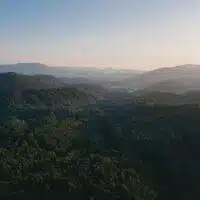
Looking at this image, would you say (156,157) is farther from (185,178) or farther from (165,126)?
(165,126)

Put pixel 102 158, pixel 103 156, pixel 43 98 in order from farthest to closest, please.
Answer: pixel 43 98
pixel 103 156
pixel 102 158

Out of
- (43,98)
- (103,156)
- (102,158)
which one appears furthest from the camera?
(43,98)

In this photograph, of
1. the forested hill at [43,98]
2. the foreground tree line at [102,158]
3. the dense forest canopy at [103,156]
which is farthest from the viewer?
the forested hill at [43,98]

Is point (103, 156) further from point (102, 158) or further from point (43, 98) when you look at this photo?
point (43, 98)

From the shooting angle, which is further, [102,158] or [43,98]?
[43,98]

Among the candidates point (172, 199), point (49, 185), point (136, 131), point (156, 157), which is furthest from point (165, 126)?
point (49, 185)

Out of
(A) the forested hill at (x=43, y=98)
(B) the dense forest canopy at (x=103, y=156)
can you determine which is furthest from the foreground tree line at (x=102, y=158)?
(A) the forested hill at (x=43, y=98)

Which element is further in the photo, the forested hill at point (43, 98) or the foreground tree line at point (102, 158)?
the forested hill at point (43, 98)

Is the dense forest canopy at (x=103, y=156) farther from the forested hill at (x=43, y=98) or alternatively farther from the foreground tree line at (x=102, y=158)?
the forested hill at (x=43, y=98)

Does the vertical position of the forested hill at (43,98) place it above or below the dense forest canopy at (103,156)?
above

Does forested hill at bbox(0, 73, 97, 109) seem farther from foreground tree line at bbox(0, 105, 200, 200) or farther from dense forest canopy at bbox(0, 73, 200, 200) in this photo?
foreground tree line at bbox(0, 105, 200, 200)

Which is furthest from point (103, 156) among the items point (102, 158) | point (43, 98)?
point (43, 98)
